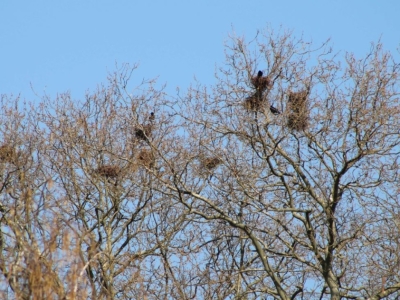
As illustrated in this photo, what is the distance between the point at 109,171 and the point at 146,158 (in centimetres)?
147

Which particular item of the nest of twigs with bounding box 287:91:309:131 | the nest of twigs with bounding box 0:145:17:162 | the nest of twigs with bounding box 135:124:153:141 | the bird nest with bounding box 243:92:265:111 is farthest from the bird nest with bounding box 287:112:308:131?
the nest of twigs with bounding box 0:145:17:162

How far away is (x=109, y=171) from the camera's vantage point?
53.7 ft

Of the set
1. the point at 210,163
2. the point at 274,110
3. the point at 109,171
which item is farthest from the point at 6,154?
the point at 274,110

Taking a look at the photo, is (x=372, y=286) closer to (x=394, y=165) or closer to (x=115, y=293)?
(x=394, y=165)

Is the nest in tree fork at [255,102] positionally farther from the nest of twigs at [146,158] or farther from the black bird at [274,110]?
the nest of twigs at [146,158]

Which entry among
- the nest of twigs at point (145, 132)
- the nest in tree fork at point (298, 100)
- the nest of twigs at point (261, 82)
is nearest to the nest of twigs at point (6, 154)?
the nest of twigs at point (145, 132)

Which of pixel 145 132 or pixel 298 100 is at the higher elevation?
pixel 145 132

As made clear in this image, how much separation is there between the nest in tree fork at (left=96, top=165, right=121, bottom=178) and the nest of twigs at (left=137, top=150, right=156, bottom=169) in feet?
3.11

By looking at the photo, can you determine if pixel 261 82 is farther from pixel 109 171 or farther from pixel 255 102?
pixel 109 171

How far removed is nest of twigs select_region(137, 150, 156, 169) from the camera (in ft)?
48.6

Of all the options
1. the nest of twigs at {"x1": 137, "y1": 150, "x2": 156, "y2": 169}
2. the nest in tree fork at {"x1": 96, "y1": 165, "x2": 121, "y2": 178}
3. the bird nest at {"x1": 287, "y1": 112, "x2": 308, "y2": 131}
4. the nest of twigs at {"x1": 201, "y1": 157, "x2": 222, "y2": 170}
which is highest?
the nest in tree fork at {"x1": 96, "y1": 165, "x2": 121, "y2": 178}

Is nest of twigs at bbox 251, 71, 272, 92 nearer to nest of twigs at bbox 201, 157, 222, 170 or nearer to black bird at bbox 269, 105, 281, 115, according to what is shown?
black bird at bbox 269, 105, 281, 115

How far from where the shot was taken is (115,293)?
49.8 ft

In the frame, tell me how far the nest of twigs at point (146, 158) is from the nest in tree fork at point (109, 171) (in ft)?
3.11
